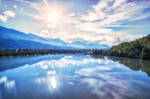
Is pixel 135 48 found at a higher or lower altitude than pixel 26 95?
higher

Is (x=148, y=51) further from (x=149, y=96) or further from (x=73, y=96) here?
(x=73, y=96)

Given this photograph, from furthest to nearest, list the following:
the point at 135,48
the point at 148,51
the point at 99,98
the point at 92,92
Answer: the point at 135,48 < the point at 148,51 < the point at 92,92 < the point at 99,98

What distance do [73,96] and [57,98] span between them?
4.78 ft

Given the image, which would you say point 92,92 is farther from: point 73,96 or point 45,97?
point 45,97

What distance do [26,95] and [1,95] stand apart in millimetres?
2352

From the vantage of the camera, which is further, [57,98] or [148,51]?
[148,51]

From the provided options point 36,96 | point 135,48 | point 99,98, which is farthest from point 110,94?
point 135,48

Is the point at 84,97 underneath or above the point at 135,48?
underneath

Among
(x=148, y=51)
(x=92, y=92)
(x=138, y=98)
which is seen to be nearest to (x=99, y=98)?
(x=92, y=92)

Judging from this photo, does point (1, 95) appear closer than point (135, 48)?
Yes

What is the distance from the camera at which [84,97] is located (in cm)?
837

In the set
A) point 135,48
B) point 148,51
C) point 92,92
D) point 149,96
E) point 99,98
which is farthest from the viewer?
point 135,48

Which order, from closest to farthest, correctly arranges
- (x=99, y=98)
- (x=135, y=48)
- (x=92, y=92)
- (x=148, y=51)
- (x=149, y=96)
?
(x=99, y=98)
(x=149, y=96)
(x=92, y=92)
(x=148, y=51)
(x=135, y=48)

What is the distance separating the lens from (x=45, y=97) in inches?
329
